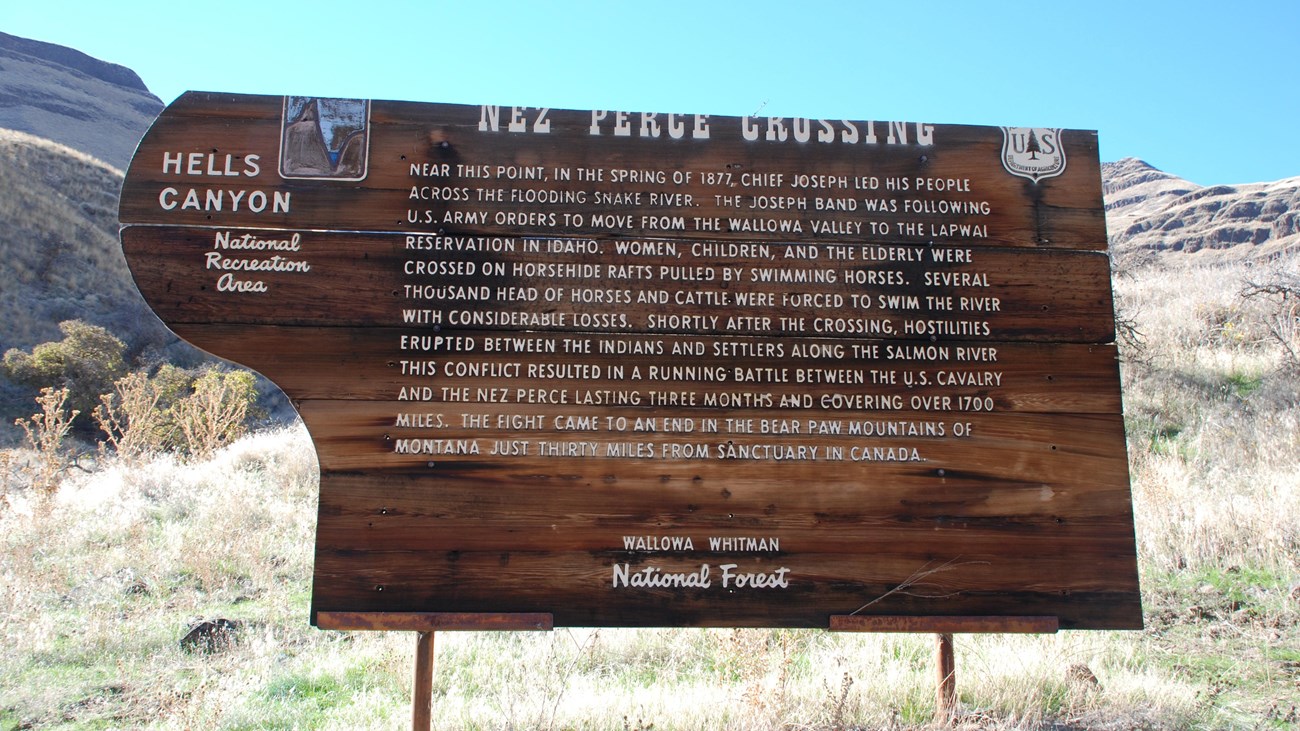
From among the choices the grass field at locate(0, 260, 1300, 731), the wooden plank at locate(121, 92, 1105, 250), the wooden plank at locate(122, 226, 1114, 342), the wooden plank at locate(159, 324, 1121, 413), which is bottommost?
the grass field at locate(0, 260, 1300, 731)

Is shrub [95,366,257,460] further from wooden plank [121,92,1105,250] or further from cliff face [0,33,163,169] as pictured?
cliff face [0,33,163,169]

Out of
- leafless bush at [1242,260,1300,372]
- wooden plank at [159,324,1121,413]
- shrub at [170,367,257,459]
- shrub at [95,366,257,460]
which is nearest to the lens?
wooden plank at [159,324,1121,413]

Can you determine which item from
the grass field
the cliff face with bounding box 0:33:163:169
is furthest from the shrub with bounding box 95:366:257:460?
the cliff face with bounding box 0:33:163:169

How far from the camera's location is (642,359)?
323 cm

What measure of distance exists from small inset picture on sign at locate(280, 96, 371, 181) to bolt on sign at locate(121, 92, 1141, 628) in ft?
0.04

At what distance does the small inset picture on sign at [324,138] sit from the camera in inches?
132

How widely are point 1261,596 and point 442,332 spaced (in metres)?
5.46

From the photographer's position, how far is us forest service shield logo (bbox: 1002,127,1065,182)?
356 centimetres

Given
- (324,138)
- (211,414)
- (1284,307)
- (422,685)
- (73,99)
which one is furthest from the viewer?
(73,99)

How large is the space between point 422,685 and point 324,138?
2378 mm

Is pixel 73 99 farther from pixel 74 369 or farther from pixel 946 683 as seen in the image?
pixel 946 683

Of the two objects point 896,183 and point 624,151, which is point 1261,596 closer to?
point 896,183

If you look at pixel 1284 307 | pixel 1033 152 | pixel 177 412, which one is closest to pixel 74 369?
pixel 177 412

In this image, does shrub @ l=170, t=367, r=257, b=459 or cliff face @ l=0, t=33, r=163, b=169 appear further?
cliff face @ l=0, t=33, r=163, b=169
